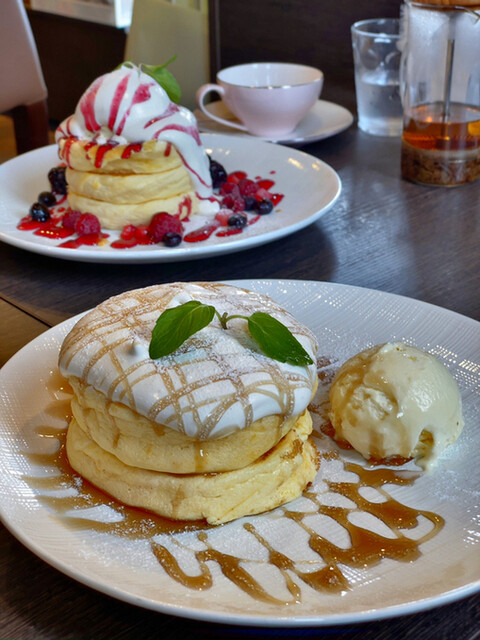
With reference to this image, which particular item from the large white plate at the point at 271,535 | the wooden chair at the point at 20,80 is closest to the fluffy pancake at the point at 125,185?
the large white plate at the point at 271,535

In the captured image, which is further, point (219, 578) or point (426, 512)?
point (426, 512)

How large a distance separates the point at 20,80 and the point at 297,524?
274cm

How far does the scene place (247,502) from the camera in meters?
0.77

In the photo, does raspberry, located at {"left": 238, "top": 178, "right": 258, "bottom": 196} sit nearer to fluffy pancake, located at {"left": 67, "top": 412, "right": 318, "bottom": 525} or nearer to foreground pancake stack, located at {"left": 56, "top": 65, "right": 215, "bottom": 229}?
foreground pancake stack, located at {"left": 56, "top": 65, "right": 215, "bottom": 229}

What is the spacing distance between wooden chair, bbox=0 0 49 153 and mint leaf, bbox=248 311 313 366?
Result: 241cm

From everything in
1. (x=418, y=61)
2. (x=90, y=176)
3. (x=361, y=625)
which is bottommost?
(x=361, y=625)

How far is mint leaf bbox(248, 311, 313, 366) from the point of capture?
76cm

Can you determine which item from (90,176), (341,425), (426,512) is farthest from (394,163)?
(426,512)

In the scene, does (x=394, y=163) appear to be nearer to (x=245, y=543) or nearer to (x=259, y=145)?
(x=259, y=145)

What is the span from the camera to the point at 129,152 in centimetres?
145

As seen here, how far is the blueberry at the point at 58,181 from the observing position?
63.1 inches

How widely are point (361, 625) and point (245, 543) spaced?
13 cm

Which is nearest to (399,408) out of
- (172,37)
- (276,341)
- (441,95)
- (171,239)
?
(276,341)

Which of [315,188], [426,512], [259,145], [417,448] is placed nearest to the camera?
[426,512]
